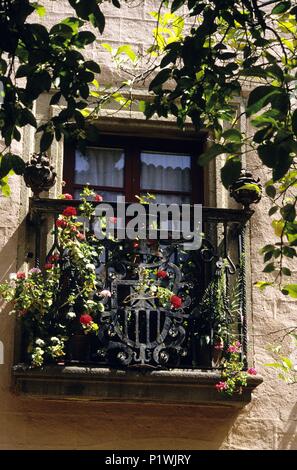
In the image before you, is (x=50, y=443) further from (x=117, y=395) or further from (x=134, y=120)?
(x=134, y=120)

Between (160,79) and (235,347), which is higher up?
(160,79)

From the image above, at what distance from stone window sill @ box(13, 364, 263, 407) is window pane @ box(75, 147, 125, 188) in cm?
198

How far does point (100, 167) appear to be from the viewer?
10516mm

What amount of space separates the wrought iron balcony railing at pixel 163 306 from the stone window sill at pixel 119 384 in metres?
0.09

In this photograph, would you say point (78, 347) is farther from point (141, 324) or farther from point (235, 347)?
point (235, 347)

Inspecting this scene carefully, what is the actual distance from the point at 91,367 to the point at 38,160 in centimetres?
162

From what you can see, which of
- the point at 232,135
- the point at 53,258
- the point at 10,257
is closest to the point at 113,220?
the point at 53,258

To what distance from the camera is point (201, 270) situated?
9586mm

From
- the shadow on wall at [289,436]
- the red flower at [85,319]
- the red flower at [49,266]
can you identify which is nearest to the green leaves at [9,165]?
the red flower at [85,319]

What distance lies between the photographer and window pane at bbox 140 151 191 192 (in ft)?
34.6

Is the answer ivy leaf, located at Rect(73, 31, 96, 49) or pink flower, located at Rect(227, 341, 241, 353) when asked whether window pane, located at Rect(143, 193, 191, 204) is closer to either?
pink flower, located at Rect(227, 341, 241, 353)

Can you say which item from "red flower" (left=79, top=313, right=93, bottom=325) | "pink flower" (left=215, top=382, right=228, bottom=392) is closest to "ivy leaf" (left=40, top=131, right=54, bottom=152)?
"red flower" (left=79, top=313, right=93, bottom=325)

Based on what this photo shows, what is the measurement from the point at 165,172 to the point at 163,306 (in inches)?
65.7
